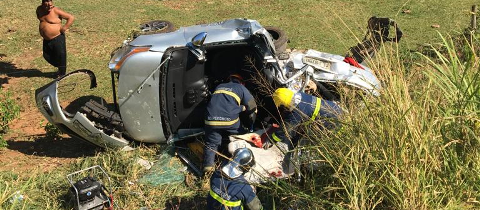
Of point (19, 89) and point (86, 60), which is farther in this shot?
point (86, 60)

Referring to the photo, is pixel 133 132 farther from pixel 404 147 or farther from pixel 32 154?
pixel 404 147

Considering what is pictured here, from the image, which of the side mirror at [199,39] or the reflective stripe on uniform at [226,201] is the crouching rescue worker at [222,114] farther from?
the reflective stripe on uniform at [226,201]

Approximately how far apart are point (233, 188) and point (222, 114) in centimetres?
123

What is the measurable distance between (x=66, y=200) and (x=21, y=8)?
7785 millimetres

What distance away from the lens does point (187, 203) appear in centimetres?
546

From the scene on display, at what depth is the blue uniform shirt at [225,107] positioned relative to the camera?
5.65 meters

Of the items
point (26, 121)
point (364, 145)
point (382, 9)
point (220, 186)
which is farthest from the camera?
point (382, 9)

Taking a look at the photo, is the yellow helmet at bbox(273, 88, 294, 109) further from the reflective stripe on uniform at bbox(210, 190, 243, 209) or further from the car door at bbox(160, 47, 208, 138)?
the reflective stripe on uniform at bbox(210, 190, 243, 209)

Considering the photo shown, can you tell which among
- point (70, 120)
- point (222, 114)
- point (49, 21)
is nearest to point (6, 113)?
point (70, 120)

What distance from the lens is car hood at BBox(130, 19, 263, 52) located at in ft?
19.7

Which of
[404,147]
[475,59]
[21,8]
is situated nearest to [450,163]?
[404,147]

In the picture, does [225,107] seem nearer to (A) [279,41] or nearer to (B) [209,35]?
(B) [209,35]

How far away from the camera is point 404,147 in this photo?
11.7 feet

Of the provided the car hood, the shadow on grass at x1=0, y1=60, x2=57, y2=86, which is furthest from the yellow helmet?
the shadow on grass at x1=0, y1=60, x2=57, y2=86
